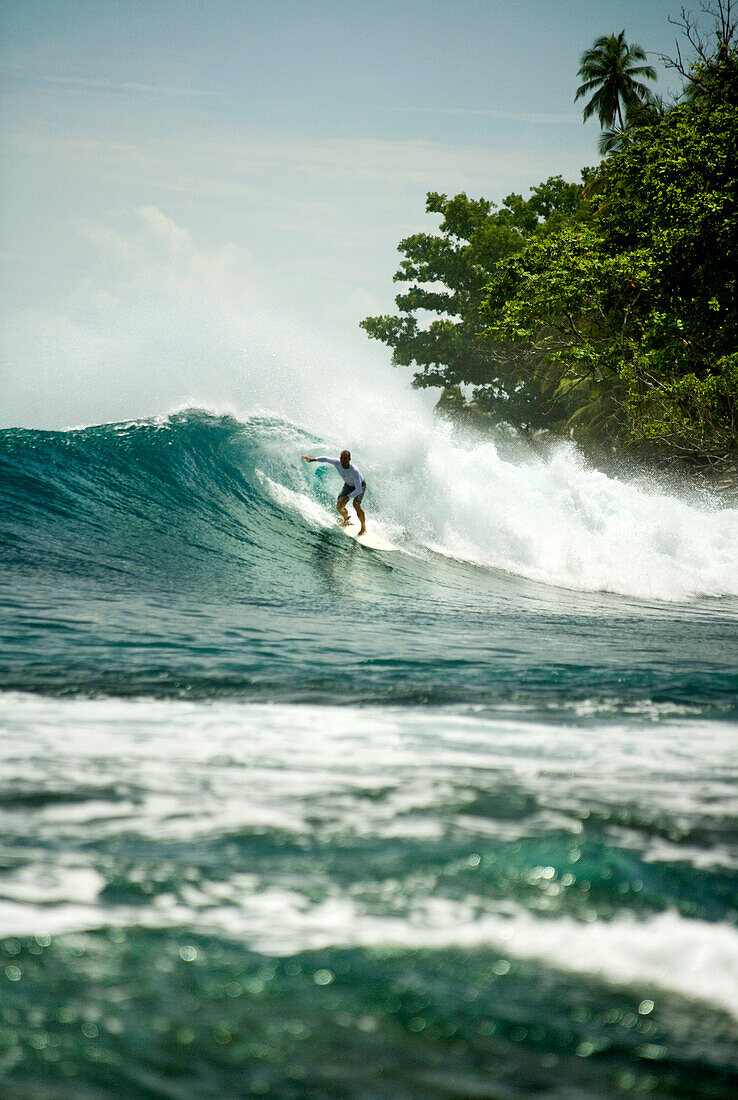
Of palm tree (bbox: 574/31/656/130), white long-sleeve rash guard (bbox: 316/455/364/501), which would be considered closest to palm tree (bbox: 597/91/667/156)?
palm tree (bbox: 574/31/656/130)

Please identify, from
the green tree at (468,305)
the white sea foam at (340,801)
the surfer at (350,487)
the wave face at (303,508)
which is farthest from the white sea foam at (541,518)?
the green tree at (468,305)

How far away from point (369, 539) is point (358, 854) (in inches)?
391

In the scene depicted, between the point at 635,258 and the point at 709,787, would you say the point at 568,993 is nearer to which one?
the point at 709,787

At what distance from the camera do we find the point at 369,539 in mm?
12766

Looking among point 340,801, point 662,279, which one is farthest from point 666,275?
point 340,801

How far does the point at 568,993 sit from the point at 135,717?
2.90 m

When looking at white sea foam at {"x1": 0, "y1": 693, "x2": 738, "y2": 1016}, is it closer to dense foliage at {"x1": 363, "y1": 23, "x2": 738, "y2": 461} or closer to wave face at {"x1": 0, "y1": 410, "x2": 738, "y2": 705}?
wave face at {"x1": 0, "y1": 410, "x2": 738, "y2": 705}

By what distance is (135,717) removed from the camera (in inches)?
177

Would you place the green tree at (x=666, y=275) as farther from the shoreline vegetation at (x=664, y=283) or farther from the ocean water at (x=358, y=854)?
the ocean water at (x=358, y=854)

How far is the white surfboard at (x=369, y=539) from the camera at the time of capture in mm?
12492

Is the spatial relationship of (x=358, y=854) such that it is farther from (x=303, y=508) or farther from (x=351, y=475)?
(x=303, y=508)

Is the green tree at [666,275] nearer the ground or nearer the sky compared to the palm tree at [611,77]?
nearer the ground

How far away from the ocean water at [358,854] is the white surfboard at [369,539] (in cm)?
432

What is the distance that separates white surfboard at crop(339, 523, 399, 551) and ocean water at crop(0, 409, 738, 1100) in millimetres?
4320
